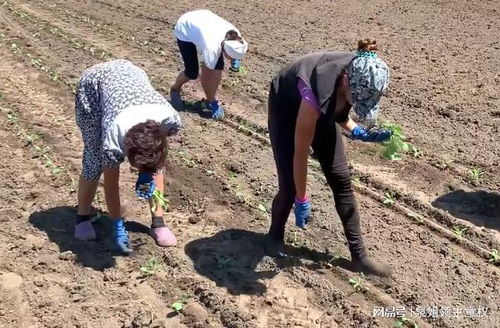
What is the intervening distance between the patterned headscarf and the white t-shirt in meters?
2.95

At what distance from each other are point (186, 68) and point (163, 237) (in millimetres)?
2619

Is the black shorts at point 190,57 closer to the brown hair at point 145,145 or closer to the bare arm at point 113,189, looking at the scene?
the bare arm at point 113,189

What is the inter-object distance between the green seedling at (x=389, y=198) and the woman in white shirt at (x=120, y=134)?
5.79ft

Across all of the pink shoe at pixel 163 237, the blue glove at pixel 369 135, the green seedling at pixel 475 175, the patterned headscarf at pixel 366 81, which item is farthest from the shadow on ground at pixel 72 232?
the green seedling at pixel 475 175

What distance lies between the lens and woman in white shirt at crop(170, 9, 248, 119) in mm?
6336

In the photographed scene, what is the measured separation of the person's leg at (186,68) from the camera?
6758mm

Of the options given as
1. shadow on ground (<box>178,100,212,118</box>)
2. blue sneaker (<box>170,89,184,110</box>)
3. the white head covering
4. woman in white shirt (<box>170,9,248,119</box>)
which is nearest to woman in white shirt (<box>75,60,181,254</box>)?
the white head covering

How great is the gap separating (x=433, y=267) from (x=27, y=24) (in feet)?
24.8

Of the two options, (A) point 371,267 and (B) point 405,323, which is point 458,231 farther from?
(B) point 405,323

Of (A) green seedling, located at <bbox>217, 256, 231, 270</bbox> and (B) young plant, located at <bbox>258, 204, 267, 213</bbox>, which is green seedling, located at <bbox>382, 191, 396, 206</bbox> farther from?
(A) green seedling, located at <bbox>217, 256, 231, 270</bbox>

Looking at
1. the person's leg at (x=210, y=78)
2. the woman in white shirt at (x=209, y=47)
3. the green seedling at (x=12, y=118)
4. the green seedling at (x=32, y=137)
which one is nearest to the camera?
the green seedling at (x=32, y=137)

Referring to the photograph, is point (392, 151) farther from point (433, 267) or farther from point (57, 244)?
point (57, 244)

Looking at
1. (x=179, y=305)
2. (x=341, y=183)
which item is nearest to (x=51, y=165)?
(x=179, y=305)

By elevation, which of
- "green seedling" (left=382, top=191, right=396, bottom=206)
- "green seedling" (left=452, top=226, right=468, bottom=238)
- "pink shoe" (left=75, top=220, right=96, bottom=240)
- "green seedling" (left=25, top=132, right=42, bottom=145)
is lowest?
"green seedling" (left=25, top=132, right=42, bottom=145)
